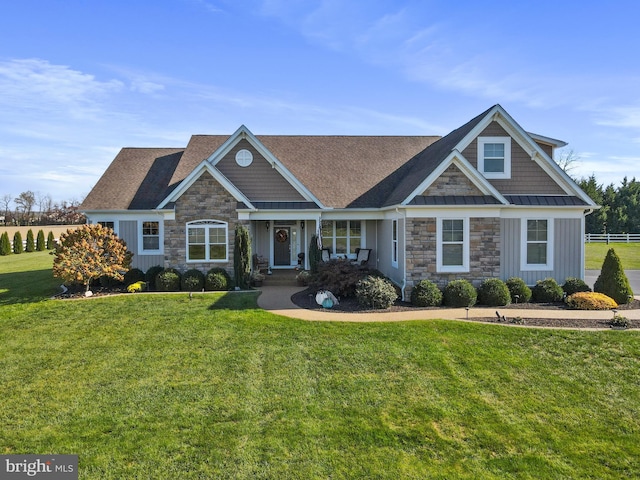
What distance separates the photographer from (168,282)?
1528 centimetres

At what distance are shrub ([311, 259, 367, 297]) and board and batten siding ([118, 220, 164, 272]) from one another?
26.1ft

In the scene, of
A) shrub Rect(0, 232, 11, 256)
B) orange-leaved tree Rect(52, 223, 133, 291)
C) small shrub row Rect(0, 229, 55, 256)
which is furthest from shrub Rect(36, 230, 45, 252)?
orange-leaved tree Rect(52, 223, 133, 291)

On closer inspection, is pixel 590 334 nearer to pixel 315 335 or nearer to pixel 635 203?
pixel 315 335

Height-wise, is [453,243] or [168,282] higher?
[453,243]

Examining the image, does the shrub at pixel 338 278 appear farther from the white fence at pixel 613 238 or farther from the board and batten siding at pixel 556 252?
the white fence at pixel 613 238

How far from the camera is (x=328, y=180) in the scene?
63.0 ft

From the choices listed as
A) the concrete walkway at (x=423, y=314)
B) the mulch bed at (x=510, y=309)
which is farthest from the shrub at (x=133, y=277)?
the mulch bed at (x=510, y=309)

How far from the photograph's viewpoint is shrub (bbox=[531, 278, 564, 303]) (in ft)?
44.2

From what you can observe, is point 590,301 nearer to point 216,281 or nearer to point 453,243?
point 453,243

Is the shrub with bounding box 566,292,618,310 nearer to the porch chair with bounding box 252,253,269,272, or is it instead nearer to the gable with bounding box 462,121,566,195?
the gable with bounding box 462,121,566,195

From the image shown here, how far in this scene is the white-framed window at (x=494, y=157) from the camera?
48.9 ft

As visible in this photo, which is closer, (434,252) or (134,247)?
(434,252)

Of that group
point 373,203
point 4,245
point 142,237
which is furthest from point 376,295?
point 4,245

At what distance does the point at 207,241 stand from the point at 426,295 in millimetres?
8938
